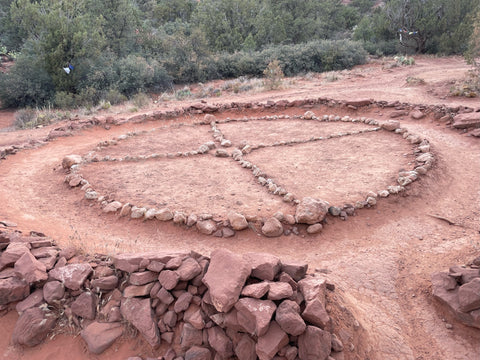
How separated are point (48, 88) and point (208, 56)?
9.03m

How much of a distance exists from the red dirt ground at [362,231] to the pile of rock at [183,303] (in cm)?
18

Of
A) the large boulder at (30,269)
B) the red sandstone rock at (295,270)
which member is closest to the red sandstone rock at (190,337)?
the red sandstone rock at (295,270)

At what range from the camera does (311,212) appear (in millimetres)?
4770

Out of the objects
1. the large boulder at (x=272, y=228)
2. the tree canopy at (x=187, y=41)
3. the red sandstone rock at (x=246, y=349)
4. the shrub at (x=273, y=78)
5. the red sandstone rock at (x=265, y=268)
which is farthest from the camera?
the tree canopy at (x=187, y=41)

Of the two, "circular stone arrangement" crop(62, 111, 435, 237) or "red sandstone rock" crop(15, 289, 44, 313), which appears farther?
"circular stone arrangement" crop(62, 111, 435, 237)

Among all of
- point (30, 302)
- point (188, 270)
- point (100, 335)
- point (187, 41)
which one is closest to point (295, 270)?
point (188, 270)

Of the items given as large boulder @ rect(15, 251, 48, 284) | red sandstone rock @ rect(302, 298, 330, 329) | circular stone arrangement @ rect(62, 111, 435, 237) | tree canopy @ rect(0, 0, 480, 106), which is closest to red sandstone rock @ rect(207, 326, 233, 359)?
red sandstone rock @ rect(302, 298, 330, 329)

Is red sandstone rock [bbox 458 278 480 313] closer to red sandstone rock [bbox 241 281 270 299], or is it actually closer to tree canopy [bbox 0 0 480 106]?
red sandstone rock [bbox 241 281 270 299]

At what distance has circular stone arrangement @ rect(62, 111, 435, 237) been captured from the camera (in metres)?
4.86

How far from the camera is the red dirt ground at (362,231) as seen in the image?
9.85 ft

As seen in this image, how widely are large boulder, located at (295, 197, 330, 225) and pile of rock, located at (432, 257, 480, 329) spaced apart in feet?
5.32

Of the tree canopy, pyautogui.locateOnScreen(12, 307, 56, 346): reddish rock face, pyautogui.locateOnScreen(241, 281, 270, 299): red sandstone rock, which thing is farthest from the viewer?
the tree canopy

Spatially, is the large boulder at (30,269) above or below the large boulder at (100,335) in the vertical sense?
above

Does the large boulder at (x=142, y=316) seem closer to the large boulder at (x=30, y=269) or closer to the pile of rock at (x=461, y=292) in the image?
the large boulder at (x=30, y=269)
